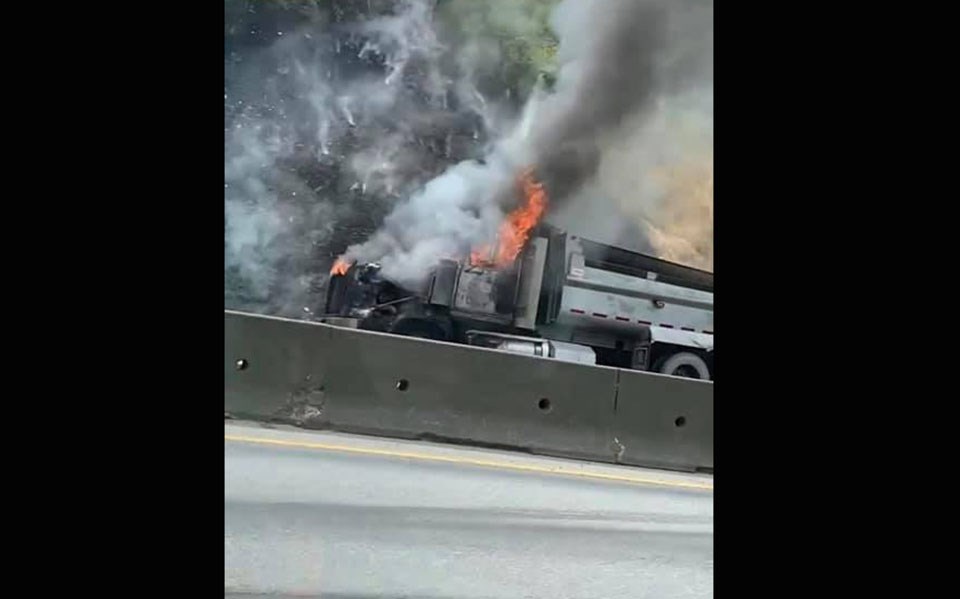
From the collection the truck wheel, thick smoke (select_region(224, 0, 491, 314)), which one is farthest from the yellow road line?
thick smoke (select_region(224, 0, 491, 314))

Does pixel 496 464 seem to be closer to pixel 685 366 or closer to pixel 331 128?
pixel 685 366

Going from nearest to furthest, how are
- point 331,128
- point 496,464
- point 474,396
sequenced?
A: point 496,464, point 331,128, point 474,396

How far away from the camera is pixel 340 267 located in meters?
4.35

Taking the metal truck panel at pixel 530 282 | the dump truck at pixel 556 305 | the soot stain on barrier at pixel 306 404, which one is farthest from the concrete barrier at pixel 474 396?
the metal truck panel at pixel 530 282

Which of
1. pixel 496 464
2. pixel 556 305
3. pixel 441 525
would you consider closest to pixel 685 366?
pixel 556 305

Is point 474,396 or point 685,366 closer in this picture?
point 474,396

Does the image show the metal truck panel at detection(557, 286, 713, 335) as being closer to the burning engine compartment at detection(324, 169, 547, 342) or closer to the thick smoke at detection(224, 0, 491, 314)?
the burning engine compartment at detection(324, 169, 547, 342)

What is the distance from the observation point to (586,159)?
4.54m

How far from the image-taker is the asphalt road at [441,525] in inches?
102

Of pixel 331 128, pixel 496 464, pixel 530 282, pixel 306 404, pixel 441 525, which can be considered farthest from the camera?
pixel 530 282

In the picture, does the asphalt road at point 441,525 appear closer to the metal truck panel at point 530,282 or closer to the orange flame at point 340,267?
the orange flame at point 340,267

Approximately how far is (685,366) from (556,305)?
2.54 ft

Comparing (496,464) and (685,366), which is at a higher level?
(685,366)
